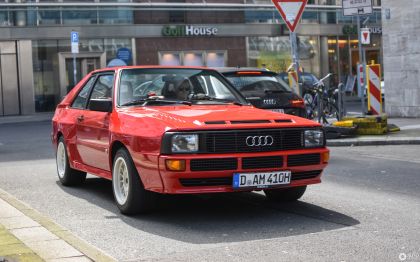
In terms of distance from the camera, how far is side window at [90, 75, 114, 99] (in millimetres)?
8248

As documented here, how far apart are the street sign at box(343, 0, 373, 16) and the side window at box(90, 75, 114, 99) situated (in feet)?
30.6

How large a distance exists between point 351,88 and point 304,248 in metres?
35.3

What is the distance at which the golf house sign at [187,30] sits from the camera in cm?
3716

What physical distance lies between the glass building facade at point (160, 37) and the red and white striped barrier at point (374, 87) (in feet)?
68.1

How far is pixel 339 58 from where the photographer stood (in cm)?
4162

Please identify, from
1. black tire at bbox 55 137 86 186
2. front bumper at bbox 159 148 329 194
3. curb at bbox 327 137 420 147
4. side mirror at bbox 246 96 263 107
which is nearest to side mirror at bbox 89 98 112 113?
front bumper at bbox 159 148 329 194

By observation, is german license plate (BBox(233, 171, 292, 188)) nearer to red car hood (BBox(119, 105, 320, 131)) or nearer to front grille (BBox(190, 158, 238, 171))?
front grille (BBox(190, 158, 238, 171))

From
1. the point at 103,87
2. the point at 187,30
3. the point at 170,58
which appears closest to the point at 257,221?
the point at 103,87

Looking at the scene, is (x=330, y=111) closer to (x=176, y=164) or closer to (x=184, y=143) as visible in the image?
(x=184, y=143)

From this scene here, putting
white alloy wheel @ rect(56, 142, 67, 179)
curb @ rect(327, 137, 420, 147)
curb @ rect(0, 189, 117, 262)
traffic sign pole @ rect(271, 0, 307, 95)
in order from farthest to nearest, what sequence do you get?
curb @ rect(327, 137, 420, 147), traffic sign pole @ rect(271, 0, 307, 95), white alloy wheel @ rect(56, 142, 67, 179), curb @ rect(0, 189, 117, 262)

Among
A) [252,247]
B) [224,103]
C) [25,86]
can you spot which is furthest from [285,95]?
[25,86]

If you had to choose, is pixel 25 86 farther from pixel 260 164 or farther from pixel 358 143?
pixel 260 164

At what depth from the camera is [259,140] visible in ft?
21.8

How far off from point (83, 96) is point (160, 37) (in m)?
28.4
